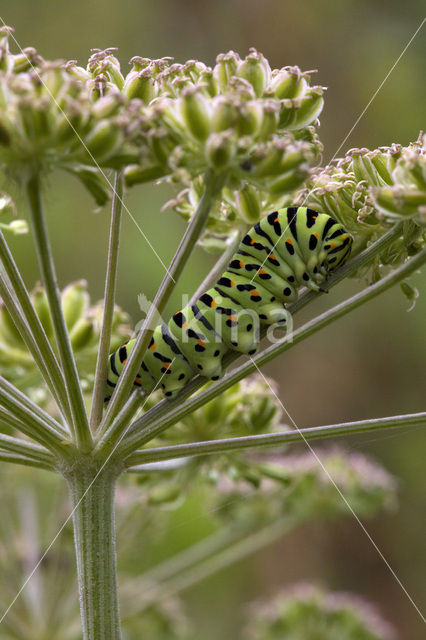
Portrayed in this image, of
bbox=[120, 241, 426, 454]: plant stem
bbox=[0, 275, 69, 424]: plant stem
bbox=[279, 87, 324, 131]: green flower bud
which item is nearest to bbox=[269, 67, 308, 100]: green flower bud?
bbox=[279, 87, 324, 131]: green flower bud

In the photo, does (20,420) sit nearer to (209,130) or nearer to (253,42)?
(209,130)

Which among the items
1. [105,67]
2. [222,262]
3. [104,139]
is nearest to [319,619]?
[222,262]

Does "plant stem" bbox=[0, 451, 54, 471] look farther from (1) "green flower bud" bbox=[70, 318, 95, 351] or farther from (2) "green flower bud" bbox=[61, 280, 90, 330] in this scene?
(2) "green flower bud" bbox=[61, 280, 90, 330]

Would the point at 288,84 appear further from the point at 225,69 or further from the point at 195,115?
the point at 195,115

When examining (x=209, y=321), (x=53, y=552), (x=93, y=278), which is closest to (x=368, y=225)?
(x=209, y=321)

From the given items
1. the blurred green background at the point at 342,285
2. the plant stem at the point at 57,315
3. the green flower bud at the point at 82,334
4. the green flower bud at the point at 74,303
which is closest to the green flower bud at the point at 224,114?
the plant stem at the point at 57,315

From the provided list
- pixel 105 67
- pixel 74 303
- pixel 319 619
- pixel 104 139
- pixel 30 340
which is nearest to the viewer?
pixel 104 139

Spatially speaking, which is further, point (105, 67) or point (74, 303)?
point (74, 303)
